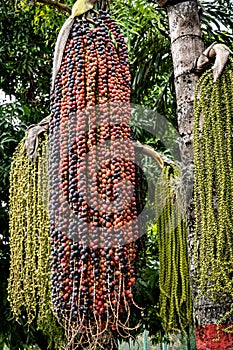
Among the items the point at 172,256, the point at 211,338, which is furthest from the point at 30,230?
the point at 211,338

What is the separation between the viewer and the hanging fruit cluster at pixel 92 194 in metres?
1.48

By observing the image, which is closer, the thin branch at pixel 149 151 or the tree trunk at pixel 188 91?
the tree trunk at pixel 188 91

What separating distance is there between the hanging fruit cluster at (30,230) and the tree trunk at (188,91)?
2.10 feet

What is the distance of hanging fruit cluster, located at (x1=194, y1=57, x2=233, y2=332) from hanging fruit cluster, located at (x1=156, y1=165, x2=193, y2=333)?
81 centimetres

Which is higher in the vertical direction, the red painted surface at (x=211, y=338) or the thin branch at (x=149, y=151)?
the thin branch at (x=149, y=151)

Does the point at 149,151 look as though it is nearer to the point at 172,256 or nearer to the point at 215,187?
the point at 172,256

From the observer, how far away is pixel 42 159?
7.50 ft

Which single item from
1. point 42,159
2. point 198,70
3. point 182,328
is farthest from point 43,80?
point 198,70

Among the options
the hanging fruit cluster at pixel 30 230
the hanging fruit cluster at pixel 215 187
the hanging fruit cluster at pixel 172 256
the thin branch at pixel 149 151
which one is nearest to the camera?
the hanging fruit cluster at pixel 215 187

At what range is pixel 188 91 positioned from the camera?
1.82m

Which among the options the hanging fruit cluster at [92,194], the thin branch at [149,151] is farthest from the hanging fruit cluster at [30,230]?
the hanging fruit cluster at [92,194]

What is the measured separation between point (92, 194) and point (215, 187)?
0.32 metres

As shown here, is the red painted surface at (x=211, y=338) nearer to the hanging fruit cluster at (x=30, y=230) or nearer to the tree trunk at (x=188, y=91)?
the tree trunk at (x=188, y=91)

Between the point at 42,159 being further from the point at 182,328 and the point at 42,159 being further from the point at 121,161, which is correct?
the point at 182,328
